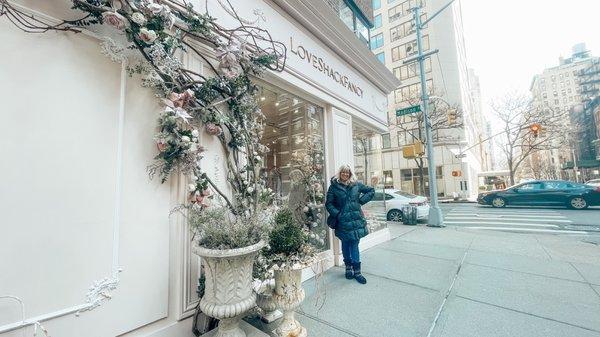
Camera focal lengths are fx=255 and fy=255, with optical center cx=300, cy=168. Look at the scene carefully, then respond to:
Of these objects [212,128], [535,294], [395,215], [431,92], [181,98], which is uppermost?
[431,92]

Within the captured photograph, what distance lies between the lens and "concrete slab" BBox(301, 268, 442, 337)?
9.02ft

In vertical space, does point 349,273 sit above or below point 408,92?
below

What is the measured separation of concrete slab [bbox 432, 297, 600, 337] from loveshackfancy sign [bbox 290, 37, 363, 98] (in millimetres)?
4181

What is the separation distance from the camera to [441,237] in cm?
721

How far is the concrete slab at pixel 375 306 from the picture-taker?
2.75m

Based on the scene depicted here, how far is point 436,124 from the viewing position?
18.3 meters

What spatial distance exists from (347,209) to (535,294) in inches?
107

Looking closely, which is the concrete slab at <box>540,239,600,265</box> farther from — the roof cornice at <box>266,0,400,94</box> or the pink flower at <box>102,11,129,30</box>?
the pink flower at <box>102,11,129,30</box>

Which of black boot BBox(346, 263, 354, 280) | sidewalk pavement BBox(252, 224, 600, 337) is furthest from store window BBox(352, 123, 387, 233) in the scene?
black boot BBox(346, 263, 354, 280)

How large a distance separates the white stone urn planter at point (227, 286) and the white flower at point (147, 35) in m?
1.76

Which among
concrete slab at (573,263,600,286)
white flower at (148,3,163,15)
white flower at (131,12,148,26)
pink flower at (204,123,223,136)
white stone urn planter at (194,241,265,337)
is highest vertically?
white flower at (148,3,163,15)

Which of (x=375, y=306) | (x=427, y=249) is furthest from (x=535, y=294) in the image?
(x=427, y=249)

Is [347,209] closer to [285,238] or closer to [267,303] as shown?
Answer: [285,238]

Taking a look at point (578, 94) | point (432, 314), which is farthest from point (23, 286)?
point (578, 94)
